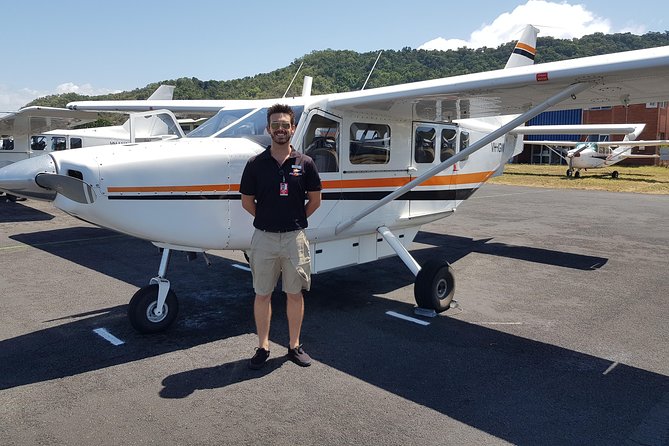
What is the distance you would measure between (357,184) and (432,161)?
62.4 inches

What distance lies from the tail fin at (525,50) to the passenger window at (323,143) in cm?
493

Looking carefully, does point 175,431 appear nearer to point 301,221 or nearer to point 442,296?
point 301,221

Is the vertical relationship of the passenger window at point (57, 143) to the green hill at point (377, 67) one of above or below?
below

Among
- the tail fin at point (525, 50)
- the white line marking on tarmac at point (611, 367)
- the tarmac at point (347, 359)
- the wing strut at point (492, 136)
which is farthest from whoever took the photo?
the tail fin at point (525, 50)

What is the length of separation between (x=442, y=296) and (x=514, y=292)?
56.3 inches

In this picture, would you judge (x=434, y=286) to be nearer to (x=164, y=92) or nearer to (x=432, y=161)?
(x=432, y=161)

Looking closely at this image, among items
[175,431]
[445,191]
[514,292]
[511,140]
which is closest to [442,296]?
[514,292]

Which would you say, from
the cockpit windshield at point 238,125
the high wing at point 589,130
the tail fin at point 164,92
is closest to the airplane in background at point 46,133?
the tail fin at point 164,92

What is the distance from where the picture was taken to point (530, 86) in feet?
15.9

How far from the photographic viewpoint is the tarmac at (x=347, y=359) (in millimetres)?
3301

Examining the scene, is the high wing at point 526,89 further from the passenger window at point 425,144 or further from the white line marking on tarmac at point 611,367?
the white line marking on tarmac at point 611,367

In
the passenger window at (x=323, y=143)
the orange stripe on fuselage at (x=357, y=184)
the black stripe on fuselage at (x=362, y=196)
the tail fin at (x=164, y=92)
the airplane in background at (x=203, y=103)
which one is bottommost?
the black stripe on fuselage at (x=362, y=196)

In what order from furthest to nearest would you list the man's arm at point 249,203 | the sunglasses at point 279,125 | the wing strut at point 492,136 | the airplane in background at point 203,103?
the airplane in background at point 203,103 < the wing strut at point 492,136 < the man's arm at point 249,203 < the sunglasses at point 279,125

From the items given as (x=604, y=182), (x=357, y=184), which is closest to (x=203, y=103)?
(x=357, y=184)
